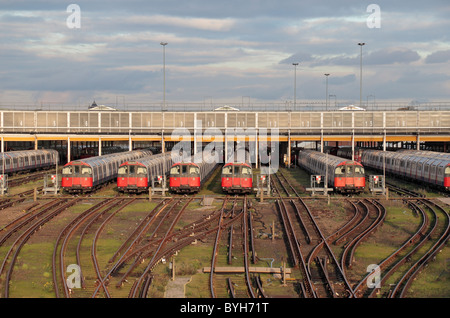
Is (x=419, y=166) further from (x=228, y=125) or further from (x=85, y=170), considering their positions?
(x=228, y=125)

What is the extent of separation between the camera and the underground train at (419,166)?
4306 cm

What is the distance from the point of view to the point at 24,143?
10844cm

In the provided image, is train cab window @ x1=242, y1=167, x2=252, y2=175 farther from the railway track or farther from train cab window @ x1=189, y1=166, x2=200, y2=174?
the railway track

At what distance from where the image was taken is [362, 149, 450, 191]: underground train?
141ft

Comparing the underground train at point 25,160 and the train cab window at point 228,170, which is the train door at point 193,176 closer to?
the train cab window at point 228,170

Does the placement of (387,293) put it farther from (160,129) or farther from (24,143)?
(24,143)

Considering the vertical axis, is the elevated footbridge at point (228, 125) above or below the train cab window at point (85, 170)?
above

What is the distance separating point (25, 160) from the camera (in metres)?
61.1

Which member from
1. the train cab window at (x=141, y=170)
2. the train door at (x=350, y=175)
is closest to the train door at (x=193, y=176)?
the train cab window at (x=141, y=170)

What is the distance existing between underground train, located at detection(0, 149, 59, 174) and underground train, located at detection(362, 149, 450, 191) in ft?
123

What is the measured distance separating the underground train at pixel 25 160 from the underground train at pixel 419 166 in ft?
123

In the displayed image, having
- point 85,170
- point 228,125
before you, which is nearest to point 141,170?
point 85,170

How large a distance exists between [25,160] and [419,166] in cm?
4330
